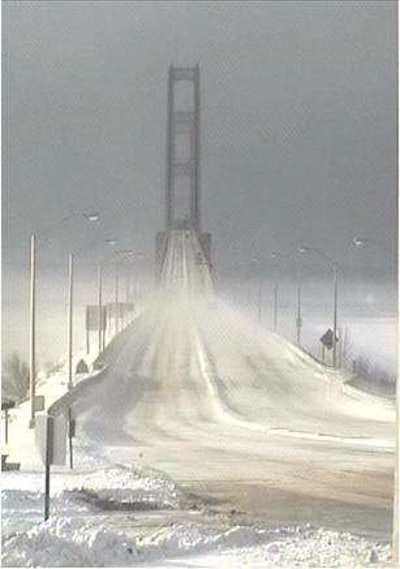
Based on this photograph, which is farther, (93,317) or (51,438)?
(93,317)

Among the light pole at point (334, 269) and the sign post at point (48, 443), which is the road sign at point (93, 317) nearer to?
the sign post at point (48, 443)

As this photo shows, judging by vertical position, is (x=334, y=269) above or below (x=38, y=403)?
above

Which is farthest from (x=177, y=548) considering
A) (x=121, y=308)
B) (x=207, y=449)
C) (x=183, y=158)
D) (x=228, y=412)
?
(x=183, y=158)

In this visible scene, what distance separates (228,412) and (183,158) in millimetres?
695

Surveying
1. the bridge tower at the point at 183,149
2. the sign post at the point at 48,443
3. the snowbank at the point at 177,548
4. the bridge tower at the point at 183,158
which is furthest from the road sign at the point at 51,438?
the bridge tower at the point at 183,149

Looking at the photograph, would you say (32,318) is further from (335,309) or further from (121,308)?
(335,309)

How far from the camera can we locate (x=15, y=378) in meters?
4.35

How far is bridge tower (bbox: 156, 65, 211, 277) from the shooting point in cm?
440

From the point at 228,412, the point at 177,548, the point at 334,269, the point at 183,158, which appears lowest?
the point at 177,548

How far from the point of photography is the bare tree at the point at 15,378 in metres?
4.34

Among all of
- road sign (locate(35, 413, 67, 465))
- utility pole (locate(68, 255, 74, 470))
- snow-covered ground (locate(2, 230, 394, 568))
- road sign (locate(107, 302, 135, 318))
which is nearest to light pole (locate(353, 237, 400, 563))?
snow-covered ground (locate(2, 230, 394, 568))

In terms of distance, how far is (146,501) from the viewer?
432 cm

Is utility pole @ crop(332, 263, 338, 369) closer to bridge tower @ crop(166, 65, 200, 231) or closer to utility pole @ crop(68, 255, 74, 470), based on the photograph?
bridge tower @ crop(166, 65, 200, 231)

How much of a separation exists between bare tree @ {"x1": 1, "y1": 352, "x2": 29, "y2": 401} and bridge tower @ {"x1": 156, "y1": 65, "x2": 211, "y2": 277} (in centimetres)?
44
